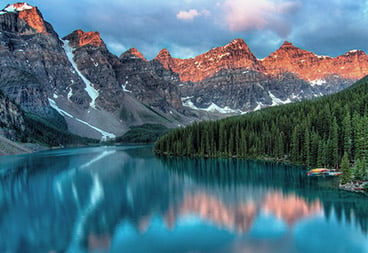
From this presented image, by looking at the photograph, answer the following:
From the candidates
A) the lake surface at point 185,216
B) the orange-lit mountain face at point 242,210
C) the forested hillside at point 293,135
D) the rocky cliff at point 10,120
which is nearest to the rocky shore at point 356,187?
the lake surface at point 185,216

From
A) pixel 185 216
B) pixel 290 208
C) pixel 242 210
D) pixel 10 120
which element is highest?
pixel 10 120

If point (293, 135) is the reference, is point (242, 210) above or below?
below

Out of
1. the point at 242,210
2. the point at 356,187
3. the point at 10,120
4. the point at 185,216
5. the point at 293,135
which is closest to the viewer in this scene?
the point at 185,216

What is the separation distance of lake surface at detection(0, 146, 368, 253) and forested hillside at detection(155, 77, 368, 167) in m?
11.2

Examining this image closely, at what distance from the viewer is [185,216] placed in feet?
116

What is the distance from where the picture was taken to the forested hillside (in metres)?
64.4

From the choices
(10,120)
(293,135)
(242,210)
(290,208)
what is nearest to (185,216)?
(242,210)

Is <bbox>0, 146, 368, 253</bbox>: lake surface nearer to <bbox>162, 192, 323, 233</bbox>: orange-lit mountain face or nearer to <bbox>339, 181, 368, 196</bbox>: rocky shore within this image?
<bbox>162, 192, 323, 233</bbox>: orange-lit mountain face

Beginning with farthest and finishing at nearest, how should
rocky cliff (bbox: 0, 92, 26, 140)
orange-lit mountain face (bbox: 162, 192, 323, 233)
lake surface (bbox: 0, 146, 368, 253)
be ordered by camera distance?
rocky cliff (bbox: 0, 92, 26, 140) → orange-lit mountain face (bbox: 162, 192, 323, 233) → lake surface (bbox: 0, 146, 368, 253)

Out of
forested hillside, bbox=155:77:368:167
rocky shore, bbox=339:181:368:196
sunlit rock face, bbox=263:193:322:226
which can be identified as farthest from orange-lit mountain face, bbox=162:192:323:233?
forested hillside, bbox=155:77:368:167

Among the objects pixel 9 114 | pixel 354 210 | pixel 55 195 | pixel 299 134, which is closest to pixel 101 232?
pixel 55 195

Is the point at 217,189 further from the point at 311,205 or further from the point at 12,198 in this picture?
the point at 12,198

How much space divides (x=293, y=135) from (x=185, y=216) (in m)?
51.7

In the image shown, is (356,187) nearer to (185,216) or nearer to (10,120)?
(185,216)
